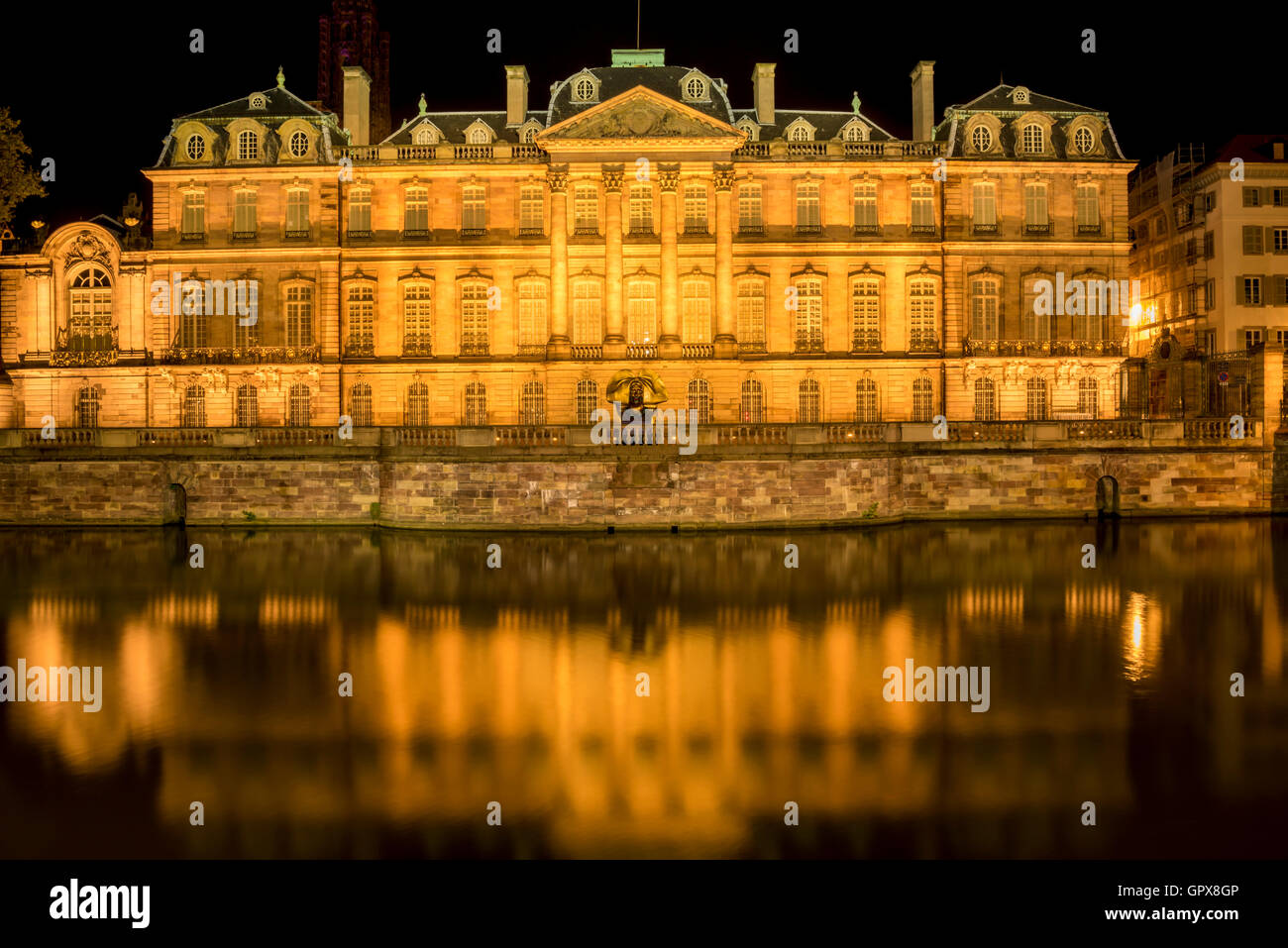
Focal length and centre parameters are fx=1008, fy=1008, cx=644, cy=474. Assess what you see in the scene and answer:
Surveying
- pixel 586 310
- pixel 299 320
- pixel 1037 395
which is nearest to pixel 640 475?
pixel 586 310

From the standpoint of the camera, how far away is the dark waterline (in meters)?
9.89

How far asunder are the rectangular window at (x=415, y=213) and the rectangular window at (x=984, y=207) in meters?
23.8

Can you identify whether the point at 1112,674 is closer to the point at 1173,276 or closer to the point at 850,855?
the point at 850,855

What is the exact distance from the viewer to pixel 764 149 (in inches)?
1719

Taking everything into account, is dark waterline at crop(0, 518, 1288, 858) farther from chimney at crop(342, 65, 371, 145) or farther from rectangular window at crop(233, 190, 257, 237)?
chimney at crop(342, 65, 371, 145)

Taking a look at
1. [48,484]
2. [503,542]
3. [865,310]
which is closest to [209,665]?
[503,542]

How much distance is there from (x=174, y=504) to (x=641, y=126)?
932 inches

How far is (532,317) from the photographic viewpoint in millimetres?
44000

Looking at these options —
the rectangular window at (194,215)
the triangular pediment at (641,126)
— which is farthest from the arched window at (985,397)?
the rectangular window at (194,215)

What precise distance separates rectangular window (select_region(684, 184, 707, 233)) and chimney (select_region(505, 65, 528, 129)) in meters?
8.66

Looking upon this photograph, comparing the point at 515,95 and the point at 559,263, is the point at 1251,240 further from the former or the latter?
the point at 515,95

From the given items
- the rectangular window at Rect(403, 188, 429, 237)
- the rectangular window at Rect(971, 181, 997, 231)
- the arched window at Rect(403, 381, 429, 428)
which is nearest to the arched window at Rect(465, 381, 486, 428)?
the arched window at Rect(403, 381, 429, 428)

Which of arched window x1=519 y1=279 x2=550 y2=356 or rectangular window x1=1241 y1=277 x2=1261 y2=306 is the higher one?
rectangular window x1=1241 y1=277 x2=1261 y2=306

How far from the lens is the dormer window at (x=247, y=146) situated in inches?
1718
